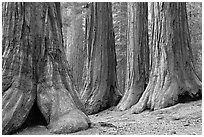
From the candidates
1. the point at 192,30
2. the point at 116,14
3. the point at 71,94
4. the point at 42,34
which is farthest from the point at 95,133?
the point at 116,14

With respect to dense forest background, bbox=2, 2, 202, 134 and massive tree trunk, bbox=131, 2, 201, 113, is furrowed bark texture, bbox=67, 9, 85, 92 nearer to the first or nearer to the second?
dense forest background, bbox=2, 2, 202, 134

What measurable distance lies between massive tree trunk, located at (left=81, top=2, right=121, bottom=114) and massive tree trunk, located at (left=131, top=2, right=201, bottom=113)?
1775 mm

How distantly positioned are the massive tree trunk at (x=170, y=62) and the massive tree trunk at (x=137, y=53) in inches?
60.2

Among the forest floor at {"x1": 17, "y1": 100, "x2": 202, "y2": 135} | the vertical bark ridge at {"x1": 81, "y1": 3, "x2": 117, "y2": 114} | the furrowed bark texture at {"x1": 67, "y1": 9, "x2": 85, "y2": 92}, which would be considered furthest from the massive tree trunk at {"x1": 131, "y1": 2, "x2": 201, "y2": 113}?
the furrowed bark texture at {"x1": 67, "y1": 9, "x2": 85, "y2": 92}

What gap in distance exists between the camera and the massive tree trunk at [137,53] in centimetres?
902

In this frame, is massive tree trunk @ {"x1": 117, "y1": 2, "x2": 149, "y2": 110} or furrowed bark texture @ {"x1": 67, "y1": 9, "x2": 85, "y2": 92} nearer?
massive tree trunk @ {"x1": 117, "y1": 2, "x2": 149, "y2": 110}

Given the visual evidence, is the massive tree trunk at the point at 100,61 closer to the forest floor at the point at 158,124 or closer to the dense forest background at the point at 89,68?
the dense forest background at the point at 89,68

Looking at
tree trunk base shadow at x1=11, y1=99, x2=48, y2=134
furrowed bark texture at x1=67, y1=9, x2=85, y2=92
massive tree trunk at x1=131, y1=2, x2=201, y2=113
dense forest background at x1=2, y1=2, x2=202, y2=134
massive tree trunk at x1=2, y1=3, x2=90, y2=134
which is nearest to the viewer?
massive tree trunk at x1=2, y1=3, x2=90, y2=134

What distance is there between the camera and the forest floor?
4.43m

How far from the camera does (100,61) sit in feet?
30.5

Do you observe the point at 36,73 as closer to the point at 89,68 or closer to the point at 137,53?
the point at 89,68

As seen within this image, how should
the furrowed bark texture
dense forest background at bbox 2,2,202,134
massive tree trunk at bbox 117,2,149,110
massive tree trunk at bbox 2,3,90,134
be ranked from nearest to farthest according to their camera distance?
1. massive tree trunk at bbox 2,3,90,134
2. dense forest background at bbox 2,2,202,134
3. massive tree trunk at bbox 117,2,149,110
4. the furrowed bark texture

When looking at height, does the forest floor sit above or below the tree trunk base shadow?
below

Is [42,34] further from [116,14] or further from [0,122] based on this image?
[116,14]
